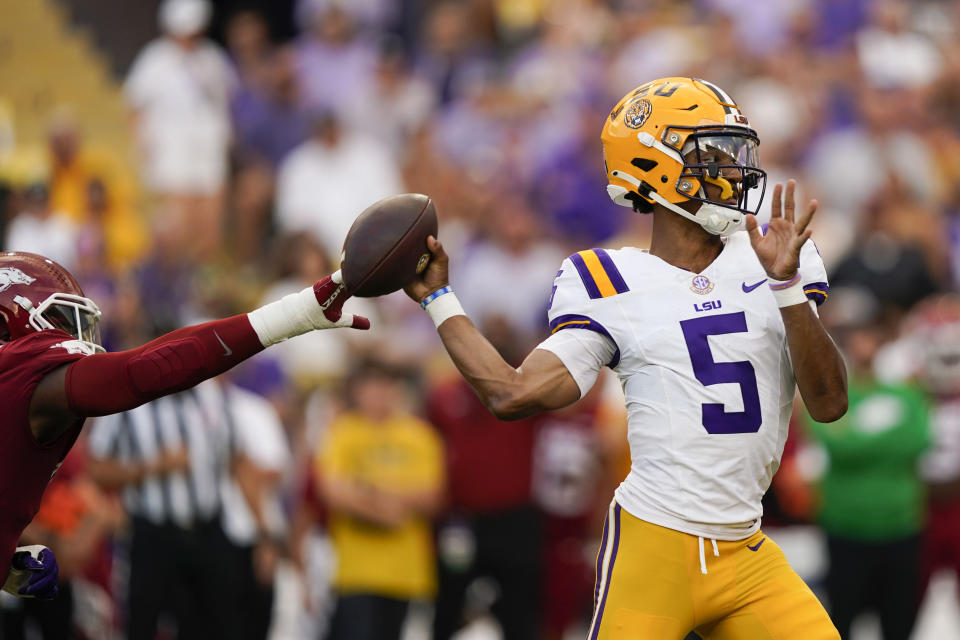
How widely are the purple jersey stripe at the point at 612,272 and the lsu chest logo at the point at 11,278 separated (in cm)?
155

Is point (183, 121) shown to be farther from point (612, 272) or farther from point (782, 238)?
point (782, 238)

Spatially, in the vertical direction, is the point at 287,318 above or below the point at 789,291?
above

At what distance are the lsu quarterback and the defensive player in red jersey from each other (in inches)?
18.2

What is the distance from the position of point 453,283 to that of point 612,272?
6096mm

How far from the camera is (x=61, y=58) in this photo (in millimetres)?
12305

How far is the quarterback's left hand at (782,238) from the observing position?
3621mm

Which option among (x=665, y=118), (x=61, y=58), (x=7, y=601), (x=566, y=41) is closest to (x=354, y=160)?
(x=566, y=41)

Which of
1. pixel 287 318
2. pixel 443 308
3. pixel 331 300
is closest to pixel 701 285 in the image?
pixel 443 308

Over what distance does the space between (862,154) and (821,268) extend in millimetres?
6965

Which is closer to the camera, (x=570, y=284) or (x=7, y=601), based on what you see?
(x=570, y=284)

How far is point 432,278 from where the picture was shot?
155 inches

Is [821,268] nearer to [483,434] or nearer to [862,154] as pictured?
[483,434]

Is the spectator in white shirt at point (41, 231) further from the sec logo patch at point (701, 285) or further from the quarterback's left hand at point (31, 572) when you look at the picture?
the sec logo patch at point (701, 285)

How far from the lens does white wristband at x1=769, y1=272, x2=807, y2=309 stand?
3641mm
